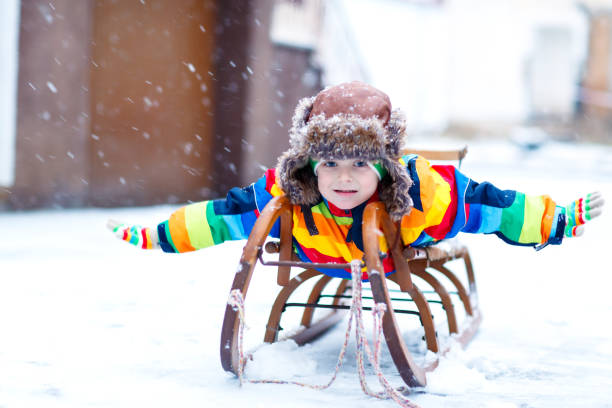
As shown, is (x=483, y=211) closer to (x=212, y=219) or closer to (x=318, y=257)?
(x=318, y=257)

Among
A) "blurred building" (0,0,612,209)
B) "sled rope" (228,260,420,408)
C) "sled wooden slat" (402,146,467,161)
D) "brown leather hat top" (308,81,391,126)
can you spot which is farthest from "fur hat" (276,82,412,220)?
"blurred building" (0,0,612,209)

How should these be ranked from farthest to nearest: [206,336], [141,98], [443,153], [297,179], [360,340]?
[141,98] → [443,153] → [206,336] → [297,179] → [360,340]

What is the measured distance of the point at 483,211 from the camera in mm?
2135

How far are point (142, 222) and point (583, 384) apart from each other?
3722mm

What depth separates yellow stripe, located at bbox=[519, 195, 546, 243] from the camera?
82.5 inches

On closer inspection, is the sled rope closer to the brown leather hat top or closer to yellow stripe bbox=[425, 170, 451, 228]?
yellow stripe bbox=[425, 170, 451, 228]

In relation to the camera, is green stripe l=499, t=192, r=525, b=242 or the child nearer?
the child

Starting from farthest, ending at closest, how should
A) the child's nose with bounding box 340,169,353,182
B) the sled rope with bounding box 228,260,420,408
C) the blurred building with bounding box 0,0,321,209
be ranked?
the blurred building with bounding box 0,0,321,209, the child's nose with bounding box 340,169,353,182, the sled rope with bounding box 228,260,420,408

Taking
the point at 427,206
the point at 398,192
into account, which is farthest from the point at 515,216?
the point at 398,192

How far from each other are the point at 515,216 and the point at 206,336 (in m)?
1.19

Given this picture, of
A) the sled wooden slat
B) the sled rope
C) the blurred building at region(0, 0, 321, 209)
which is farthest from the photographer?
the blurred building at region(0, 0, 321, 209)

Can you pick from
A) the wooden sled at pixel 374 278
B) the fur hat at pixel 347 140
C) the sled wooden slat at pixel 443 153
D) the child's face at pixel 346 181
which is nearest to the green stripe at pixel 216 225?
the wooden sled at pixel 374 278

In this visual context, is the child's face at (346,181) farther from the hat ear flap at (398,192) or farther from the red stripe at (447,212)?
the red stripe at (447,212)

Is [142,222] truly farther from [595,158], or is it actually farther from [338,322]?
[595,158]
